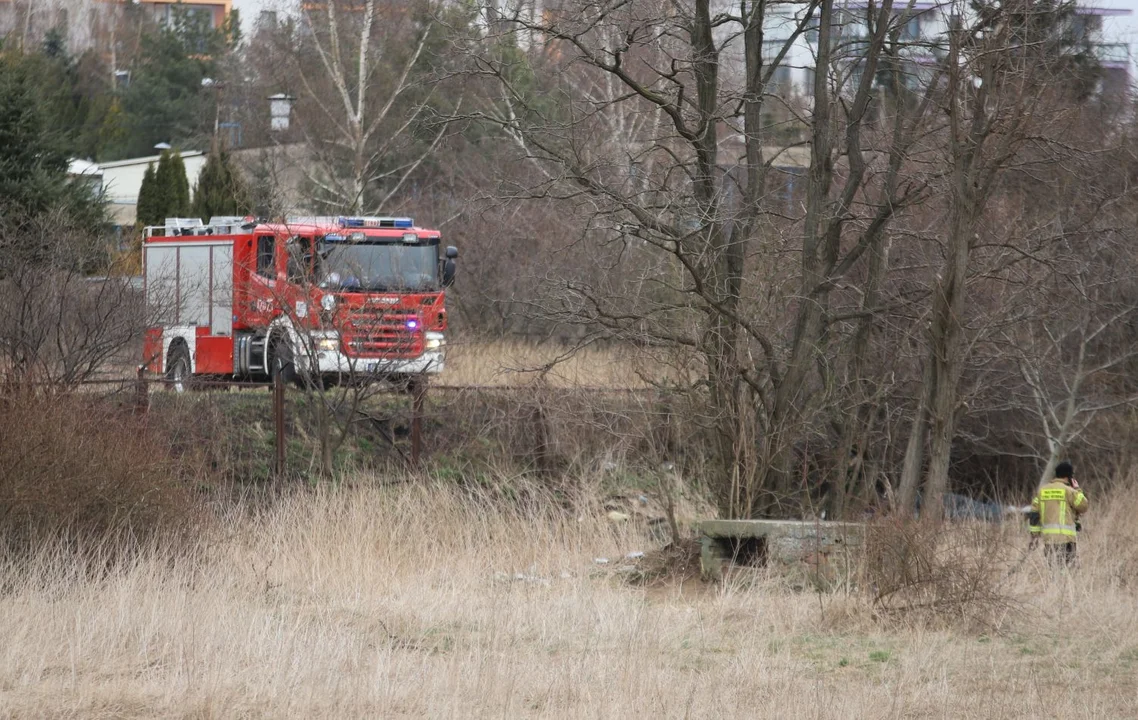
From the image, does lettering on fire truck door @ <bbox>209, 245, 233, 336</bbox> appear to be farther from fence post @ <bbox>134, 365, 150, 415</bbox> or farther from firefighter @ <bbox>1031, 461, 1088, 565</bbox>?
firefighter @ <bbox>1031, 461, 1088, 565</bbox>

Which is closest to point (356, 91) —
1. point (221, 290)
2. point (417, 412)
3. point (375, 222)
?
point (221, 290)

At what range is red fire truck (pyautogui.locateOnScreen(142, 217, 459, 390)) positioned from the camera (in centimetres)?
1778

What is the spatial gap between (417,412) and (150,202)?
20.4 meters

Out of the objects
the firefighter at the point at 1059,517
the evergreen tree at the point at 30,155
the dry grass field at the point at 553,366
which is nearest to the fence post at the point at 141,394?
the dry grass field at the point at 553,366

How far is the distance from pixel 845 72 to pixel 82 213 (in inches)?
740

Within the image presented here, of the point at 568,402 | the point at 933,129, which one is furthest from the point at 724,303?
the point at 568,402

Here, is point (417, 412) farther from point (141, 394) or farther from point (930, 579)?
point (930, 579)

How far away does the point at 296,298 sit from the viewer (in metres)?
18.0

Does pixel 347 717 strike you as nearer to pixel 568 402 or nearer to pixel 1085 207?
pixel 568 402

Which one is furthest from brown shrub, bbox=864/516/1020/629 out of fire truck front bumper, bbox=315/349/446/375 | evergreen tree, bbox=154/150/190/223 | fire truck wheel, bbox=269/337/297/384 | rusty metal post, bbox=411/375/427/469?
evergreen tree, bbox=154/150/190/223

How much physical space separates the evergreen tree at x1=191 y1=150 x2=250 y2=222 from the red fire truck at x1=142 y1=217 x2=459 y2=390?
9554mm

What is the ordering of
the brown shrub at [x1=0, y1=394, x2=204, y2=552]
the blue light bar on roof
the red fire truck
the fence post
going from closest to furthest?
the brown shrub at [x1=0, y1=394, x2=204, y2=552] → the fence post → the red fire truck → the blue light bar on roof

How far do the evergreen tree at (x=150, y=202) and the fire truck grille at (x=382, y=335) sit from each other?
18825 millimetres

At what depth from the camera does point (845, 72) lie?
14148mm
